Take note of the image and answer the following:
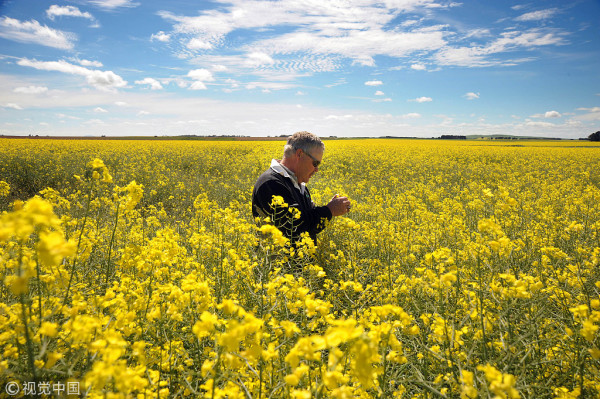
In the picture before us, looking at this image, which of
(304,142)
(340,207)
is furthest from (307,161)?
(340,207)

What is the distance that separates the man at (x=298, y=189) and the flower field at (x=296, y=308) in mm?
409

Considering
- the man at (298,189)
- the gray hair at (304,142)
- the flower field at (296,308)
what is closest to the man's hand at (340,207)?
the man at (298,189)

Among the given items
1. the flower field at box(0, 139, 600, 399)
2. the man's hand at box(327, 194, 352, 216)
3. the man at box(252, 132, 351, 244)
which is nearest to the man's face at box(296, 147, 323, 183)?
the man at box(252, 132, 351, 244)

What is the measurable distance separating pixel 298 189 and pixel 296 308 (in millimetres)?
2292

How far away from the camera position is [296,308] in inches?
71.7

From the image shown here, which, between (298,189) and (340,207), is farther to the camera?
(298,189)

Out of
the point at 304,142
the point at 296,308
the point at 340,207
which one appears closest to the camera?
the point at 296,308

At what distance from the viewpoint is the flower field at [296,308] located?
1079 mm

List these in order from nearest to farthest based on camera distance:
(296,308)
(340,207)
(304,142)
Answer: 1. (296,308)
2. (340,207)
3. (304,142)

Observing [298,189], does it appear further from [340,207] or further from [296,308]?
[296,308]

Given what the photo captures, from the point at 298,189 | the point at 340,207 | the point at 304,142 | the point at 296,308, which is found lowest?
the point at 296,308

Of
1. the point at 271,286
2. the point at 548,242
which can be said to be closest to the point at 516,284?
the point at 271,286

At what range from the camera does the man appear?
3639 millimetres

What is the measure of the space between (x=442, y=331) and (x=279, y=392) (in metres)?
0.96
